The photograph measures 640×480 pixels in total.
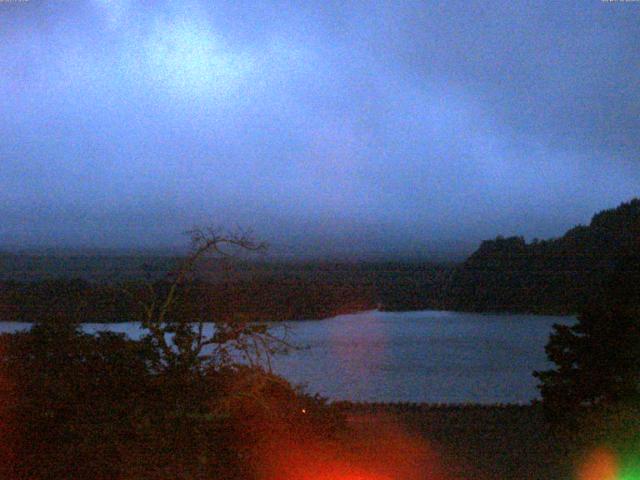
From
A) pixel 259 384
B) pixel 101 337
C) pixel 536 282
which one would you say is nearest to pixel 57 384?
pixel 101 337

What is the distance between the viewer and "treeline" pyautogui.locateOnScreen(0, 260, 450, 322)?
9.41 metres

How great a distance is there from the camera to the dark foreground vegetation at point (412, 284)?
10555 millimetres

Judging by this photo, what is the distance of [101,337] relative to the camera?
345 inches

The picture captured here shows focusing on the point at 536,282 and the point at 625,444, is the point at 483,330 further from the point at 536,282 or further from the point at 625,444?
the point at 625,444

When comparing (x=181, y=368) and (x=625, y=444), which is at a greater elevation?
(x=181, y=368)

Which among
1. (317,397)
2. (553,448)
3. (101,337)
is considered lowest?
(553,448)

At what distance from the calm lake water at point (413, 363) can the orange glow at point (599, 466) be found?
331cm

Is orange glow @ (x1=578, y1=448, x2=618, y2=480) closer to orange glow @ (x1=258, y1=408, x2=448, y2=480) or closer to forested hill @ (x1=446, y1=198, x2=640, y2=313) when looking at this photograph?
orange glow @ (x1=258, y1=408, x2=448, y2=480)

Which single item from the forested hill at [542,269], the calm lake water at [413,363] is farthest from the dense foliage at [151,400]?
the forested hill at [542,269]

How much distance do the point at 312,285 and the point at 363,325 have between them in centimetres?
172

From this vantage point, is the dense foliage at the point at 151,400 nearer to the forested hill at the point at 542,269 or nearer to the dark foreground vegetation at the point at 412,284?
the dark foreground vegetation at the point at 412,284

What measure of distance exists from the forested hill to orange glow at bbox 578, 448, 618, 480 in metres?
6.21

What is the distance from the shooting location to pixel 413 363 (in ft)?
48.9

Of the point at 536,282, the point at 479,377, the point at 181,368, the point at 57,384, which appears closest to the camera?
the point at 57,384
